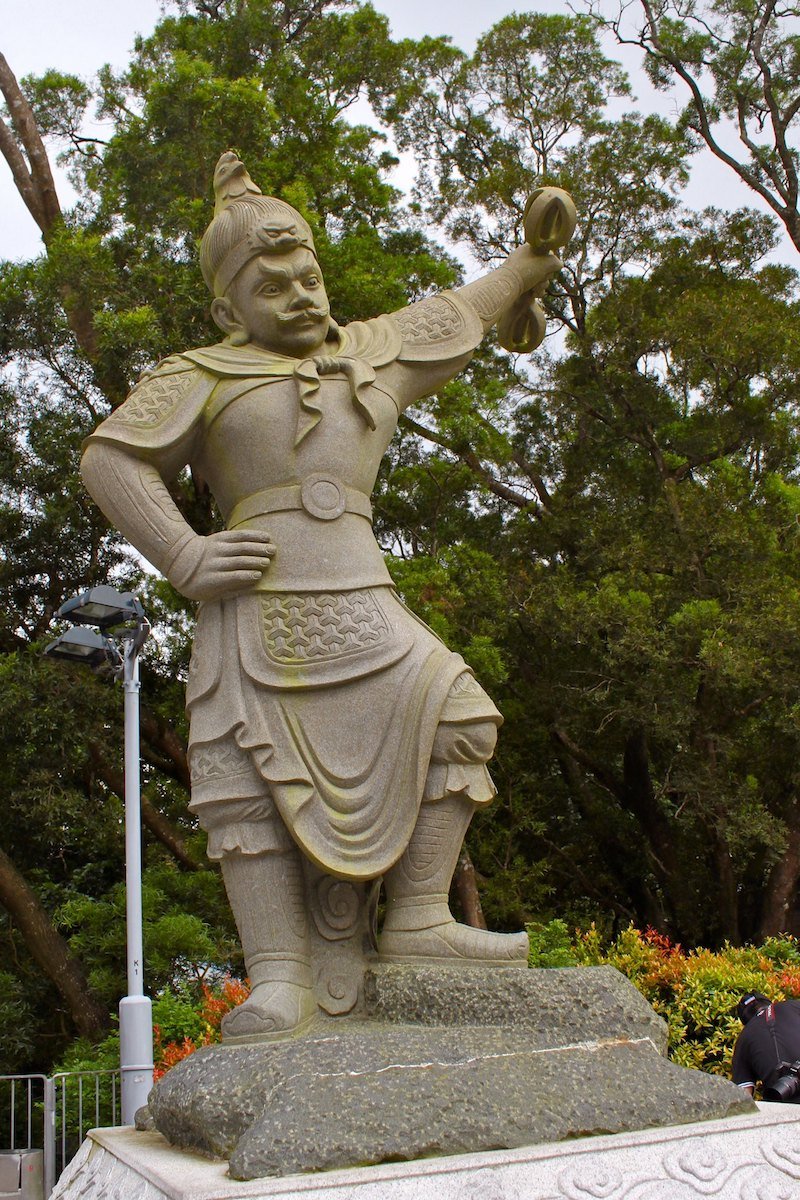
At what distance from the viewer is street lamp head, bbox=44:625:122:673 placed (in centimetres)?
677

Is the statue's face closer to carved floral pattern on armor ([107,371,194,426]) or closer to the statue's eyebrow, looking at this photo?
the statue's eyebrow

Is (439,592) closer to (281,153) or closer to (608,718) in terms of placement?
(608,718)

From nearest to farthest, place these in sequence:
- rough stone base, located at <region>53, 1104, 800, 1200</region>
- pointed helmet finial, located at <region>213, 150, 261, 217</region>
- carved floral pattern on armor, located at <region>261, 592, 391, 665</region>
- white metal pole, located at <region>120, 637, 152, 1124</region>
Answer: rough stone base, located at <region>53, 1104, 800, 1200</region> → carved floral pattern on armor, located at <region>261, 592, 391, 665</region> → pointed helmet finial, located at <region>213, 150, 261, 217</region> → white metal pole, located at <region>120, 637, 152, 1124</region>

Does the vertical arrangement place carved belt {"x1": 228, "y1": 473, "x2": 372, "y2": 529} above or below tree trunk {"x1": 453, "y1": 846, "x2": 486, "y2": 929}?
above

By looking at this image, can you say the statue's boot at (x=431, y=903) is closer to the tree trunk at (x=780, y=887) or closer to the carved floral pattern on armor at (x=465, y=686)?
the carved floral pattern on armor at (x=465, y=686)

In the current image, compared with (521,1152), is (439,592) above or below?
above

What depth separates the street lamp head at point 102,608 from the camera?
21.9 feet

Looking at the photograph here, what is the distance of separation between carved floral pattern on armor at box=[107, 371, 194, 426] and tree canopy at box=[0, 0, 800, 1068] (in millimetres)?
5311

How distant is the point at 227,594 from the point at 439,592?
229 inches

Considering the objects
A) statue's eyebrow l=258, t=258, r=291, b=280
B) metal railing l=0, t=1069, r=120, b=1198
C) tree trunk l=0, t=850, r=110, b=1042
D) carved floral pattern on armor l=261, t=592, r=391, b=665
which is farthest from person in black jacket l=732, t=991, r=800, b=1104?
tree trunk l=0, t=850, r=110, b=1042

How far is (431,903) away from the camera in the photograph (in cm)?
333

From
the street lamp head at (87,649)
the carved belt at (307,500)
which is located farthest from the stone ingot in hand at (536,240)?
the street lamp head at (87,649)

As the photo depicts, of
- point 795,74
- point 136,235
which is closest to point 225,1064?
point 136,235

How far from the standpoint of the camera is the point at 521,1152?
8.16 feet
